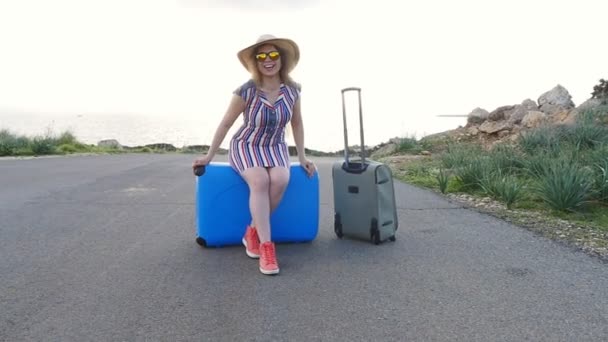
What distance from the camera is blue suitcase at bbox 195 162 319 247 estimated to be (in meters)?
4.11

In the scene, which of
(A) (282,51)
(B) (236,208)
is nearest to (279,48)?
(A) (282,51)

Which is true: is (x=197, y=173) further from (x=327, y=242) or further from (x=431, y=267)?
(x=431, y=267)

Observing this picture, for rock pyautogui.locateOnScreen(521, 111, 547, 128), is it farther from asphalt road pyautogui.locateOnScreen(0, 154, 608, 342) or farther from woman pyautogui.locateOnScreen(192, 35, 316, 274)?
woman pyautogui.locateOnScreen(192, 35, 316, 274)

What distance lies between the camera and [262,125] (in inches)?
157

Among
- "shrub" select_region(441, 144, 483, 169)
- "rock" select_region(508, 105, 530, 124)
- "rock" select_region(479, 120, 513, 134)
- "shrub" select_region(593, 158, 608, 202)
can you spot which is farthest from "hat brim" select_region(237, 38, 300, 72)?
"rock" select_region(508, 105, 530, 124)

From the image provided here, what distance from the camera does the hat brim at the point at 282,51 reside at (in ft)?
12.7

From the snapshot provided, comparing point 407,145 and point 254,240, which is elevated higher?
point 407,145

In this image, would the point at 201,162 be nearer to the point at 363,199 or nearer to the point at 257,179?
the point at 257,179

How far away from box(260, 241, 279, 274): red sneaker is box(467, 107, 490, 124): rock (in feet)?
41.8

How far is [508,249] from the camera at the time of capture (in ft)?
13.3

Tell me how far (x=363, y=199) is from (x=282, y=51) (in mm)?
1320

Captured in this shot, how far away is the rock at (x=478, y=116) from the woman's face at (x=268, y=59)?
1235cm

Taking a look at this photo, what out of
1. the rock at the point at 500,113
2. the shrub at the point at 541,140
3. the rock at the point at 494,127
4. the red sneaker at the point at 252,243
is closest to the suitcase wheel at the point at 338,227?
the red sneaker at the point at 252,243

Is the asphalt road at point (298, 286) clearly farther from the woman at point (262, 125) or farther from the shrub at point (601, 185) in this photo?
the shrub at point (601, 185)
